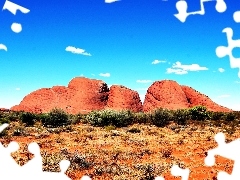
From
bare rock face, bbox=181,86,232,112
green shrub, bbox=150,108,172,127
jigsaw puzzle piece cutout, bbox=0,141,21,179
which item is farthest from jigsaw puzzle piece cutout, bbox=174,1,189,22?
bare rock face, bbox=181,86,232,112

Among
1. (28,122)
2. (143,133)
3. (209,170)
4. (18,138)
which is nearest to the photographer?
(209,170)

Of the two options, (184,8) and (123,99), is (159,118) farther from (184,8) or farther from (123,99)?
(123,99)

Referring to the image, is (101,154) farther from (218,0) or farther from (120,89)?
(120,89)

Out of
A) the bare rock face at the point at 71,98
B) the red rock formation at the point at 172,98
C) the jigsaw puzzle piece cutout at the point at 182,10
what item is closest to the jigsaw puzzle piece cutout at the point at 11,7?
the jigsaw puzzle piece cutout at the point at 182,10

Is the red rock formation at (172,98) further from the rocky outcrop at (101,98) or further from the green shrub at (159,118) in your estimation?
the green shrub at (159,118)

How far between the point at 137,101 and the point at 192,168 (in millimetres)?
58863

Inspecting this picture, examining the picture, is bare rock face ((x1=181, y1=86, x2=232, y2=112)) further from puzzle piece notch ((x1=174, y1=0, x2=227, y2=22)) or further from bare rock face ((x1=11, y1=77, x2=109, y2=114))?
puzzle piece notch ((x1=174, y1=0, x2=227, y2=22))

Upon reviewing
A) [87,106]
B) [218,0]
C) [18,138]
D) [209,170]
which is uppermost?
[87,106]

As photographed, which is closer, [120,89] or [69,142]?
[69,142]

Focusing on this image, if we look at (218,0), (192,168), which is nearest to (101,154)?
(192,168)

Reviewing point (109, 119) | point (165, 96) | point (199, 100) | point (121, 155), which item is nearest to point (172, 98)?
point (165, 96)

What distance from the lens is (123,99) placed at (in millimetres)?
68500

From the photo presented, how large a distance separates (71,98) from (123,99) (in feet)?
32.0

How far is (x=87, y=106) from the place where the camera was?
67.0m
